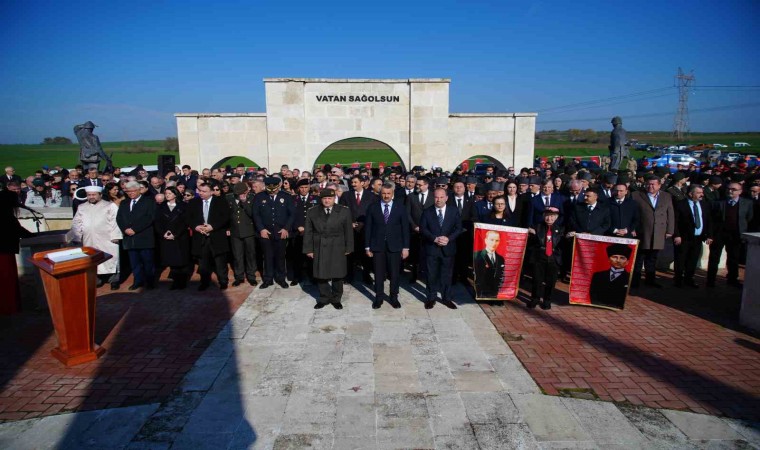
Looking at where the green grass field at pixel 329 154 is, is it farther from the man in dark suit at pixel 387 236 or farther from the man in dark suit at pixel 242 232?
the man in dark suit at pixel 387 236

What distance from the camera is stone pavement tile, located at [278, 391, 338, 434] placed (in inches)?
151

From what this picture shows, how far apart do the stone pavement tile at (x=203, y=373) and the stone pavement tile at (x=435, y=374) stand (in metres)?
2.19

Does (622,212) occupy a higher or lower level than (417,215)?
higher

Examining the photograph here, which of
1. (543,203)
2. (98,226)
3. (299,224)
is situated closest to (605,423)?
(543,203)

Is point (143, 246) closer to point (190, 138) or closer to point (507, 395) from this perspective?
point (507, 395)

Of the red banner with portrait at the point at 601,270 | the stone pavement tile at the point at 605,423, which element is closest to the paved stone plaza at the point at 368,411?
the stone pavement tile at the point at 605,423

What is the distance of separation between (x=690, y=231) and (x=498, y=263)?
11.9 ft

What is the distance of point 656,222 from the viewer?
769cm

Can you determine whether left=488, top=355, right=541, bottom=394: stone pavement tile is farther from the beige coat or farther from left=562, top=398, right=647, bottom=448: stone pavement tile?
the beige coat

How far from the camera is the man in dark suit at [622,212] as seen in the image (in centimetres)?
734

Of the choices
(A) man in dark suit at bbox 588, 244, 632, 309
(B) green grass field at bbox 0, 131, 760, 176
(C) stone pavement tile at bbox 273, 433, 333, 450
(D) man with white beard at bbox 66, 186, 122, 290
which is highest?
(B) green grass field at bbox 0, 131, 760, 176

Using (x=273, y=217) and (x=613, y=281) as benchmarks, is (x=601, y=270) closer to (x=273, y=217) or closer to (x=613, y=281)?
Result: (x=613, y=281)

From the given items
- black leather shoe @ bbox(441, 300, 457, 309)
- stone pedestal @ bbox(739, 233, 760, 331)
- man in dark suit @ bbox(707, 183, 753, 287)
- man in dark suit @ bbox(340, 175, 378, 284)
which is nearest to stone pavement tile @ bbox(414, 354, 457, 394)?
black leather shoe @ bbox(441, 300, 457, 309)

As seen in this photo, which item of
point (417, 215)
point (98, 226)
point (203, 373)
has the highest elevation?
point (417, 215)
